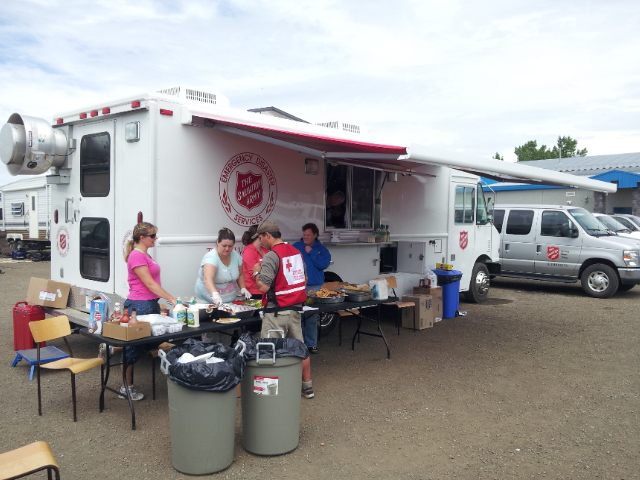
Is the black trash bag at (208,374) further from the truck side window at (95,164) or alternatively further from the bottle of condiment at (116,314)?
the truck side window at (95,164)

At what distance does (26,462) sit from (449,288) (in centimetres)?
726

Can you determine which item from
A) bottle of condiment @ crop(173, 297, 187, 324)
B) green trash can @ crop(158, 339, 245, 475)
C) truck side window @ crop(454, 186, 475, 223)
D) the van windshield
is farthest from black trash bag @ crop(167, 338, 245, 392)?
the van windshield

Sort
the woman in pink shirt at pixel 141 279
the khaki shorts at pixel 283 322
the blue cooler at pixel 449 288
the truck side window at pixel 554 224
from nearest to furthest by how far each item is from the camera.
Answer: the woman in pink shirt at pixel 141 279, the khaki shorts at pixel 283 322, the blue cooler at pixel 449 288, the truck side window at pixel 554 224

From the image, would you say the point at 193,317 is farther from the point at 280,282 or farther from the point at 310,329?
the point at 310,329

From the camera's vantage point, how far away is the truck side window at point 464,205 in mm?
9727

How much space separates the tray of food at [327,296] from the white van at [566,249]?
742 cm

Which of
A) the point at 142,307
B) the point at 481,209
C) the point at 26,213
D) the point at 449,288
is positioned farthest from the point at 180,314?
the point at 26,213

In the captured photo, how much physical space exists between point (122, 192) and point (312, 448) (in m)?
3.14

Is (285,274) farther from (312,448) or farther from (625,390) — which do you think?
Result: (625,390)

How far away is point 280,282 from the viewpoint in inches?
195

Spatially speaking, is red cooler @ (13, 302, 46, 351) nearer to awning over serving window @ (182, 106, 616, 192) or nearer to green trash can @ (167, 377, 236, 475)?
awning over serving window @ (182, 106, 616, 192)

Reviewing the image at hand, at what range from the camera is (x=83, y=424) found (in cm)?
453

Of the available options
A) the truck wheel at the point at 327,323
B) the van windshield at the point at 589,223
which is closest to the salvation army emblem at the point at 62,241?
the truck wheel at the point at 327,323

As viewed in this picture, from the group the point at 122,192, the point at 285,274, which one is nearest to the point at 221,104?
the point at 122,192
